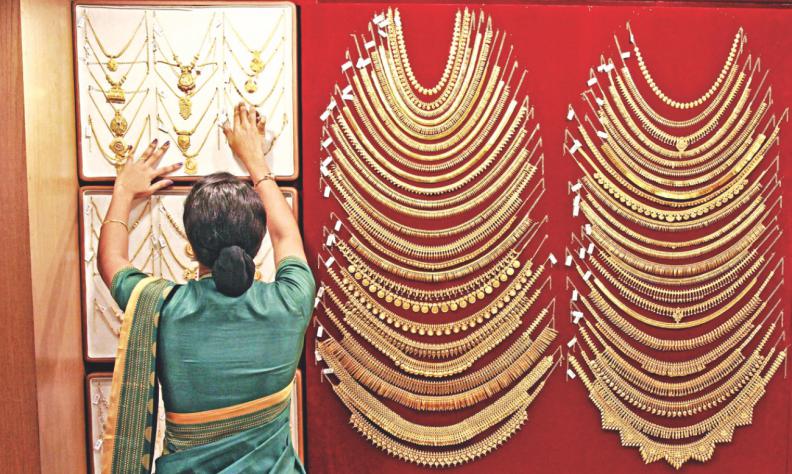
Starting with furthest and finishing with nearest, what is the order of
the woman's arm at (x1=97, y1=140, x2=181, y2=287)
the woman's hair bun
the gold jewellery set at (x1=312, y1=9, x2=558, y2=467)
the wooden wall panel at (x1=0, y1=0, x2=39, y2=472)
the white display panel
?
the gold jewellery set at (x1=312, y1=9, x2=558, y2=467)
the white display panel
the woman's arm at (x1=97, y1=140, x2=181, y2=287)
the wooden wall panel at (x1=0, y1=0, x2=39, y2=472)
the woman's hair bun

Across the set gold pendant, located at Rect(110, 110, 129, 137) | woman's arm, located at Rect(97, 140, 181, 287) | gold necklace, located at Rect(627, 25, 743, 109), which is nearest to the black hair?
woman's arm, located at Rect(97, 140, 181, 287)

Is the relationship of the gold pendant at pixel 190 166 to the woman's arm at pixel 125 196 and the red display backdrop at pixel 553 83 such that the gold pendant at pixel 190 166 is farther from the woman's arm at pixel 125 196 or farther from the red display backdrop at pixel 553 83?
the red display backdrop at pixel 553 83

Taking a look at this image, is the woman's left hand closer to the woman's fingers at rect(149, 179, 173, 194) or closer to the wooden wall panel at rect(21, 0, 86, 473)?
the woman's fingers at rect(149, 179, 173, 194)

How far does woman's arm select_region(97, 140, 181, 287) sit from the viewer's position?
7.97ft

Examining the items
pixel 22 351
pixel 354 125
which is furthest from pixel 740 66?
pixel 22 351

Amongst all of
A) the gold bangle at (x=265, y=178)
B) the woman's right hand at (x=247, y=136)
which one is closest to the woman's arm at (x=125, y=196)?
the woman's right hand at (x=247, y=136)

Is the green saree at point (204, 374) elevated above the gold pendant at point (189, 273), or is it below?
below

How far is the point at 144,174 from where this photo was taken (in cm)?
269

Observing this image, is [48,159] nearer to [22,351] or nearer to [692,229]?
[22,351]

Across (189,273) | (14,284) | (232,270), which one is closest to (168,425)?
(232,270)

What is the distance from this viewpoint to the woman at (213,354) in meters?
2.00

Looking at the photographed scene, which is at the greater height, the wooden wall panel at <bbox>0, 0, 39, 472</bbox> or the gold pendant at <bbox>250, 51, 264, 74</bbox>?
the gold pendant at <bbox>250, 51, 264, 74</bbox>

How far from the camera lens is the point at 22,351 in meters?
2.32

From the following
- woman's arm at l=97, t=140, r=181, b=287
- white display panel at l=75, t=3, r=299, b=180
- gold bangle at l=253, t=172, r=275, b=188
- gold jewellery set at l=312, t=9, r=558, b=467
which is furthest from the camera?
gold jewellery set at l=312, t=9, r=558, b=467
